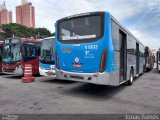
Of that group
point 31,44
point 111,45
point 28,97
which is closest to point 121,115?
point 111,45

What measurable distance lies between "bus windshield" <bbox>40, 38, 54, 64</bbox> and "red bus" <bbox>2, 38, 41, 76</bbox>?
2178 mm

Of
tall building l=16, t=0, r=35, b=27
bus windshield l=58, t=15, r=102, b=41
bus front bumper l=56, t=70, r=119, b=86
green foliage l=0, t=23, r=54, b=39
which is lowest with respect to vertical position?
bus front bumper l=56, t=70, r=119, b=86

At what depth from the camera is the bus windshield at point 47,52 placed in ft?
39.7

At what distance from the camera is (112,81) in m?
7.52

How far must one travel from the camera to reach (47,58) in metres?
12.3

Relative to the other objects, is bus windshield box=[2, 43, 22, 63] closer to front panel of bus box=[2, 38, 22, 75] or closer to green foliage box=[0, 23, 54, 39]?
front panel of bus box=[2, 38, 22, 75]

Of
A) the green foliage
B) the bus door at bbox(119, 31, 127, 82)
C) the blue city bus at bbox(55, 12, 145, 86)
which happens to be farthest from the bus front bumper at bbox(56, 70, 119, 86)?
the green foliage

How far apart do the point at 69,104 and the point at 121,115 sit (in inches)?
76.1

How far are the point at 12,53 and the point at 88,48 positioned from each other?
28.6 ft

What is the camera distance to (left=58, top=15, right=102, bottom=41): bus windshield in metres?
7.53

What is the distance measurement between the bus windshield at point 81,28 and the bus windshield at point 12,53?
6.55 meters

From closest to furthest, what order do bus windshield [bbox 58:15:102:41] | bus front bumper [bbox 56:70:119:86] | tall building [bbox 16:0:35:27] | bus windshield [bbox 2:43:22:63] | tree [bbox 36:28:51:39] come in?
bus front bumper [bbox 56:70:119:86] → bus windshield [bbox 58:15:102:41] → bus windshield [bbox 2:43:22:63] → tree [bbox 36:28:51:39] → tall building [bbox 16:0:35:27]

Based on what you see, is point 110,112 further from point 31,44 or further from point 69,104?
point 31,44

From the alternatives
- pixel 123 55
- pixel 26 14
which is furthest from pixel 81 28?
pixel 26 14
